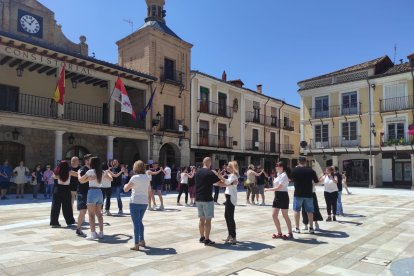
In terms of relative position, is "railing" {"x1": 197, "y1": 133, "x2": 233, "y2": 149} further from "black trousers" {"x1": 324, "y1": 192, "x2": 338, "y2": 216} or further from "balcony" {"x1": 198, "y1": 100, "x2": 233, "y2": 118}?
"black trousers" {"x1": 324, "y1": 192, "x2": 338, "y2": 216}

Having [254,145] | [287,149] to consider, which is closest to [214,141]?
[254,145]

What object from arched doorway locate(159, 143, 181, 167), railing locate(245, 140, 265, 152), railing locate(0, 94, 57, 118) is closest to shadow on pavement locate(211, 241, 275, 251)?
railing locate(0, 94, 57, 118)

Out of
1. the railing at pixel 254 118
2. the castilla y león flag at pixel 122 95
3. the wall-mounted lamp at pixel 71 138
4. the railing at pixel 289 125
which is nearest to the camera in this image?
the castilla y león flag at pixel 122 95

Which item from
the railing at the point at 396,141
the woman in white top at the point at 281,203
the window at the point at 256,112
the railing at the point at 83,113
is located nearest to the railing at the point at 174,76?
the railing at the point at 83,113


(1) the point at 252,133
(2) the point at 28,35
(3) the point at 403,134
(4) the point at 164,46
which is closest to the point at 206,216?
(2) the point at 28,35

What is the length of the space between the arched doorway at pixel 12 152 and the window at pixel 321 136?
25.5 metres

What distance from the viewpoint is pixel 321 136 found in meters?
34.5

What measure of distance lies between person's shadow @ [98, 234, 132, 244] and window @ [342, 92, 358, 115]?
29.2 metres

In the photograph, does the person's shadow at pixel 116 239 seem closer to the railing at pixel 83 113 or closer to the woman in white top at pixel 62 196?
the woman in white top at pixel 62 196

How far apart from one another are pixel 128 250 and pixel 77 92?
1739 centimetres

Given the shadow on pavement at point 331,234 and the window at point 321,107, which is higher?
the window at point 321,107

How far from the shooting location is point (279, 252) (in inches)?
257

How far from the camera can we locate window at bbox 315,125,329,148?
112ft

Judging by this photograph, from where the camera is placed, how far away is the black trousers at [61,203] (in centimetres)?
871
